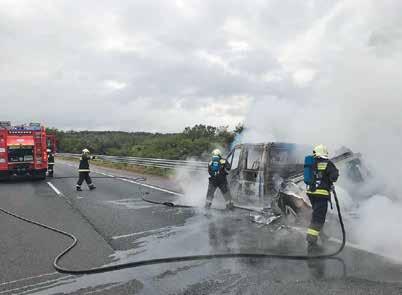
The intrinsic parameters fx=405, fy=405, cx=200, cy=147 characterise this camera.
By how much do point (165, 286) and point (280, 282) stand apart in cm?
129

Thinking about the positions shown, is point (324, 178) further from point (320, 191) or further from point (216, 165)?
point (216, 165)

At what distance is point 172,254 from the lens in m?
5.81

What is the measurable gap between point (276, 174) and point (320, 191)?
250cm

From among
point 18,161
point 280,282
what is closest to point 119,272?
point 280,282

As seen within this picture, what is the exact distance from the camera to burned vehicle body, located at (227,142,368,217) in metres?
7.10

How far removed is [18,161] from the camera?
18438mm

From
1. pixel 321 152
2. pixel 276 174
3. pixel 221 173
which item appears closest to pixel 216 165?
pixel 221 173

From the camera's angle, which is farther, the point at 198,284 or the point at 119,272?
the point at 119,272

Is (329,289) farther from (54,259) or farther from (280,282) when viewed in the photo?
(54,259)

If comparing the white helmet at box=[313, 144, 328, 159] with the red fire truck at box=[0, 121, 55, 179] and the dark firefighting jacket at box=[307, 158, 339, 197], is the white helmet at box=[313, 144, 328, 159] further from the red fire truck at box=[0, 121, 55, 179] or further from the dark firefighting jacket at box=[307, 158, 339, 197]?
the red fire truck at box=[0, 121, 55, 179]

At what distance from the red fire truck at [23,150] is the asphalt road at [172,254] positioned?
9.55 m

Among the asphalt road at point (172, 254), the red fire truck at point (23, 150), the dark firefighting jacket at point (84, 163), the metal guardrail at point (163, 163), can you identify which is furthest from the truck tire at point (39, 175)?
the asphalt road at point (172, 254)

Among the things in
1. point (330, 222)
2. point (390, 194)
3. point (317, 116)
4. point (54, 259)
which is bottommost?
point (54, 259)

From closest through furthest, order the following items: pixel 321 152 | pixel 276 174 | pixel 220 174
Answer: pixel 321 152 < pixel 276 174 < pixel 220 174
